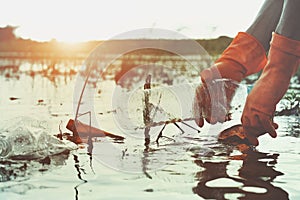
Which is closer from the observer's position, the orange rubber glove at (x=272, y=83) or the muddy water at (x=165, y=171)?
the muddy water at (x=165, y=171)

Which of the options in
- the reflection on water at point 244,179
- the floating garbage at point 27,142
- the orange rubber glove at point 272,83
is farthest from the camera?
the floating garbage at point 27,142

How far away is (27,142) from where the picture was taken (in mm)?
4680

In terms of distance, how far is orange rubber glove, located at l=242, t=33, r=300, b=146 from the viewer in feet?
13.8

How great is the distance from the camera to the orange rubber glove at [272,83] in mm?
4211

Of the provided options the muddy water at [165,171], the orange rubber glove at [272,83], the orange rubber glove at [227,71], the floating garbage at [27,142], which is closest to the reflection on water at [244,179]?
the muddy water at [165,171]

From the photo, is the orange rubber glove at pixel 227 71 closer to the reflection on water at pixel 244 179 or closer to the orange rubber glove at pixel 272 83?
the orange rubber glove at pixel 272 83

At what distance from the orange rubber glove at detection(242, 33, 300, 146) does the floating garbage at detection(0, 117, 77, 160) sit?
1.47 m

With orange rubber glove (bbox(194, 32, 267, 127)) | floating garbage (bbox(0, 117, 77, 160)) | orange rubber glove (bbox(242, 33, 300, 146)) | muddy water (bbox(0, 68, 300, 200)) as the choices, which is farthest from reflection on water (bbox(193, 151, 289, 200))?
floating garbage (bbox(0, 117, 77, 160))

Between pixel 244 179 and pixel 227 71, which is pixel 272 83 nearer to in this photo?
pixel 227 71

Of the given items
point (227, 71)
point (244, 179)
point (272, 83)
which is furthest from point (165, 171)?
point (227, 71)

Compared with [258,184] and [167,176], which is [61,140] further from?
[258,184]

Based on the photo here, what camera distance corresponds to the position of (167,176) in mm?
3957

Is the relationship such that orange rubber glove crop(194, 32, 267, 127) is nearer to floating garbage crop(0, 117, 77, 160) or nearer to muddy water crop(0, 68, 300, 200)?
muddy water crop(0, 68, 300, 200)

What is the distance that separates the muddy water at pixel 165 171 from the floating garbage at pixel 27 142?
0.32ft
